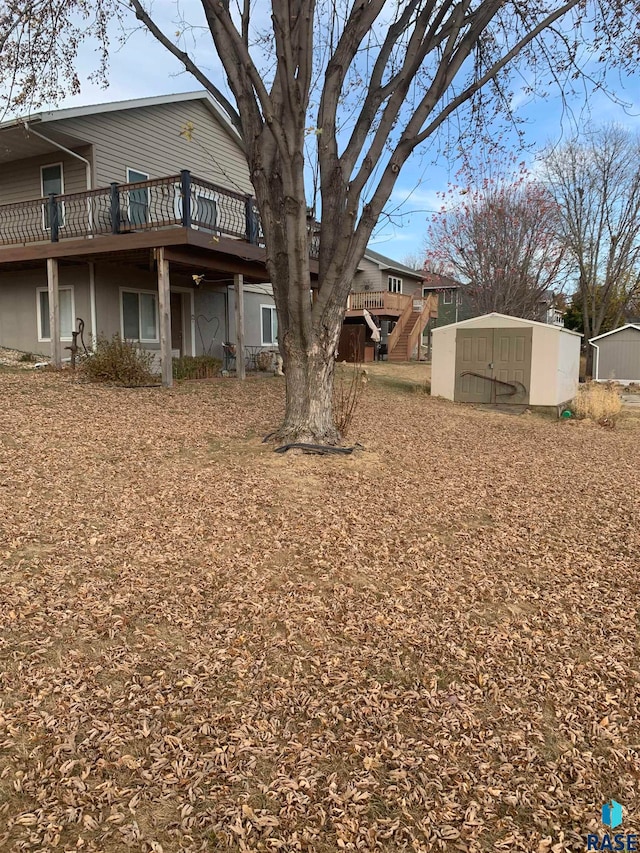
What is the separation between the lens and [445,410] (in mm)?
12023

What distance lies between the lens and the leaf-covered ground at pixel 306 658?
1.98 m

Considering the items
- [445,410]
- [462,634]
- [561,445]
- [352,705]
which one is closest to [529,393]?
[445,410]

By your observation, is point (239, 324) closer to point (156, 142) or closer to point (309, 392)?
point (156, 142)

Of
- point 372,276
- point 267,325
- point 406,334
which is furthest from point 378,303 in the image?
point 267,325

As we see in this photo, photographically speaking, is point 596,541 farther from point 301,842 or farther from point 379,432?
point 379,432

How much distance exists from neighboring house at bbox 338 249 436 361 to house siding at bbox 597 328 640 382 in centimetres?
829

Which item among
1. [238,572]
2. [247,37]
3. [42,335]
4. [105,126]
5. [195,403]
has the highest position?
[105,126]

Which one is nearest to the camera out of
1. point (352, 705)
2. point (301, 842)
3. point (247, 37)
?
point (301, 842)

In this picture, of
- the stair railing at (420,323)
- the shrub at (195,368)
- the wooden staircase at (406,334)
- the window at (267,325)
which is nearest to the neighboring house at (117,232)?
Answer: the shrub at (195,368)

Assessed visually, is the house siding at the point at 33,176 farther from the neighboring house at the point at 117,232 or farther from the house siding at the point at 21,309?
the house siding at the point at 21,309

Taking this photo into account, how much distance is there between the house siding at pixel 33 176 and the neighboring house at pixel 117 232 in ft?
0.09

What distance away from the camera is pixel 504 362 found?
1320 cm

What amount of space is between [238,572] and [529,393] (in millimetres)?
10724

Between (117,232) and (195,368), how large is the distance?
3297mm
